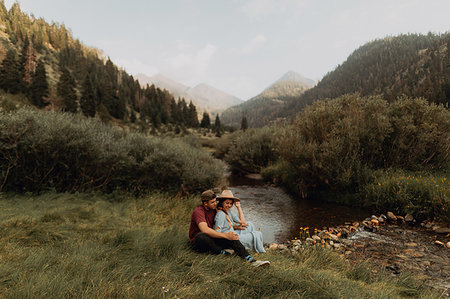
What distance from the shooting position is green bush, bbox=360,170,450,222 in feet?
27.4

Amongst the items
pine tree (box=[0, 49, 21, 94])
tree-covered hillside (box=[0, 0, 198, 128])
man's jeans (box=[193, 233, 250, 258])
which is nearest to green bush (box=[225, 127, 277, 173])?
man's jeans (box=[193, 233, 250, 258])

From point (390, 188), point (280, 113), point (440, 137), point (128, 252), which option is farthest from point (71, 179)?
point (280, 113)

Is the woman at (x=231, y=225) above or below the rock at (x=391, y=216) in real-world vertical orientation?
above

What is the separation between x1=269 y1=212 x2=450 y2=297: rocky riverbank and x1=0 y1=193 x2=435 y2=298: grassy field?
53.1 inches

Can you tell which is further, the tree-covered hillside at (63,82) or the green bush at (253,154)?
the tree-covered hillside at (63,82)

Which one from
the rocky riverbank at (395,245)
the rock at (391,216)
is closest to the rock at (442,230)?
the rocky riverbank at (395,245)

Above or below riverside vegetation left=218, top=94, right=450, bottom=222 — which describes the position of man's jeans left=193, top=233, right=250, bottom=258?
below

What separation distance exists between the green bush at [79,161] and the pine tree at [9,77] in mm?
53491

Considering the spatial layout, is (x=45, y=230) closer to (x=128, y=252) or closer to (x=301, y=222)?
(x=128, y=252)

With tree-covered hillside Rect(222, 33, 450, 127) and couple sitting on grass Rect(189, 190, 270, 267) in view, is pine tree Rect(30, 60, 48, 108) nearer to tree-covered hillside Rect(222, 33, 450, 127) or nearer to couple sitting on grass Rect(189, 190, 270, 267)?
couple sitting on grass Rect(189, 190, 270, 267)

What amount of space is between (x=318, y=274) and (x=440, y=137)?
44.3ft

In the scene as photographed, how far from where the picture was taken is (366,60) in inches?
5714

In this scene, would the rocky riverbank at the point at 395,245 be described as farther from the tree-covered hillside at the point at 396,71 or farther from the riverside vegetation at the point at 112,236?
the tree-covered hillside at the point at 396,71

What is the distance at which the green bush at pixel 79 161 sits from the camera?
816cm
